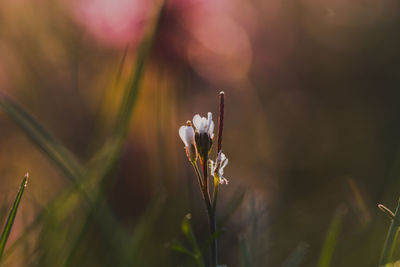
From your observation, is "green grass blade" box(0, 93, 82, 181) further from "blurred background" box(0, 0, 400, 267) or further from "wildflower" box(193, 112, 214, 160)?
"blurred background" box(0, 0, 400, 267)

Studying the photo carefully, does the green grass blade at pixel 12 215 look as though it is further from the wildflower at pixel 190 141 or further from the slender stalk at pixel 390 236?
the slender stalk at pixel 390 236

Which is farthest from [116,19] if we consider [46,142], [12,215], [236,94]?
[12,215]

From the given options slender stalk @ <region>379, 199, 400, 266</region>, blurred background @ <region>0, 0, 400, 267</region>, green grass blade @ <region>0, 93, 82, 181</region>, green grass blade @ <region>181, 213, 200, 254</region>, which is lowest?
slender stalk @ <region>379, 199, 400, 266</region>

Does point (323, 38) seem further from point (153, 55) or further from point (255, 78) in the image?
point (153, 55)

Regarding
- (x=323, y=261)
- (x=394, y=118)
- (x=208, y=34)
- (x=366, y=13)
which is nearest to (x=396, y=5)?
(x=366, y=13)

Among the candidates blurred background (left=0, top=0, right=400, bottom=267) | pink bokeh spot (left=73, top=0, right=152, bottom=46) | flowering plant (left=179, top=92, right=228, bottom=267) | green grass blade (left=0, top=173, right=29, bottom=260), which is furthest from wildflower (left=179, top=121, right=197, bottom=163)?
pink bokeh spot (left=73, top=0, right=152, bottom=46)

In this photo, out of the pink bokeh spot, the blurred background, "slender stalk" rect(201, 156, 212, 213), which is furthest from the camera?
the pink bokeh spot

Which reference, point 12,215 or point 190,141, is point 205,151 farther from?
point 12,215
